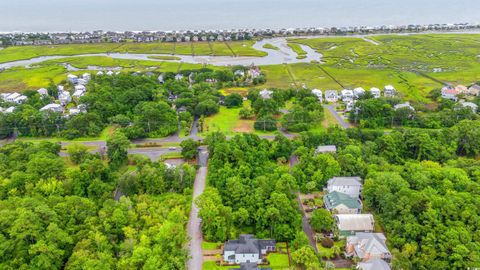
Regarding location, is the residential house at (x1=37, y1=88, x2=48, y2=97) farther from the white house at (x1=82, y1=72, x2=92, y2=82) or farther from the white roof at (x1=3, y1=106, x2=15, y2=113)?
the white house at (x1=82, y1=72, x2=92, y2=82)

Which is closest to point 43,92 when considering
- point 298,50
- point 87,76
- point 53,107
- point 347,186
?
point 53,107

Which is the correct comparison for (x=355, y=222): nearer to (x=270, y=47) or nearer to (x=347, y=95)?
(x=347, y=95)

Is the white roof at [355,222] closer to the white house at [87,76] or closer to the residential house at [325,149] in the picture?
the residential house at [325,149]

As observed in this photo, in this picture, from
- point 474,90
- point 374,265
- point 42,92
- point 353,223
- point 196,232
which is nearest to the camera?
point 374,265

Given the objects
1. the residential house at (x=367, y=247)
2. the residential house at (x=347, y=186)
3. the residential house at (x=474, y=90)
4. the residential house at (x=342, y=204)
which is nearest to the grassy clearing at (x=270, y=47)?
the residential house at (x=474, y=90)

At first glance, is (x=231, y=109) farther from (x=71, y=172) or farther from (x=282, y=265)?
(x=282, y=265)

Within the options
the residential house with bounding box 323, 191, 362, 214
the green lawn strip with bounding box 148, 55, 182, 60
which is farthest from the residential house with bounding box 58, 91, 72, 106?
the residential house with bounding box 323, 191, 362, 214
